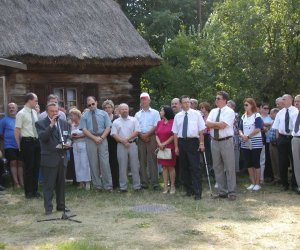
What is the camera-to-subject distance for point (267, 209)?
845 centimetres

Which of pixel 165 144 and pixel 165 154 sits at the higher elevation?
pixel 165 144

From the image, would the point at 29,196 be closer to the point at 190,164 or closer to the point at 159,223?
the point at 190,164

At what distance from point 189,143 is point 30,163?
2953 millimetres

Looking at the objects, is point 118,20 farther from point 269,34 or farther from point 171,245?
point 171,245

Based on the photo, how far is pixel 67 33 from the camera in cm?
1463

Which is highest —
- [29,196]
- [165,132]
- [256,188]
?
[165,132]

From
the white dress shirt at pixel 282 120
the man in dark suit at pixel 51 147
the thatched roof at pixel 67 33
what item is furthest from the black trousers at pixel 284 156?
the thatched roof at pixel 67 33

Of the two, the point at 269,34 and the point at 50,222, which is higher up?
the point at 269,34

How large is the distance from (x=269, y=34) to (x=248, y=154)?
5.08 meters

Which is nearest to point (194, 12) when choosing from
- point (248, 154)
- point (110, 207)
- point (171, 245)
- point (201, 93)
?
point (201, 93)

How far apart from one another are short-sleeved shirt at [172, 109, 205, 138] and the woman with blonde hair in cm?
113

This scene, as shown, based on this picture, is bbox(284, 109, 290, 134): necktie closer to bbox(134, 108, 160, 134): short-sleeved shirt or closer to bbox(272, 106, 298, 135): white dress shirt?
bbox(272, 106, 298, 135): white dress shirt

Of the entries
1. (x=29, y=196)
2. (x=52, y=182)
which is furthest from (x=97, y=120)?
(x=52, y=182)

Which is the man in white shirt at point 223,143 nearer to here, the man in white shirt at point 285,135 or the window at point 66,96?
the man in white shirt at point 285,135
